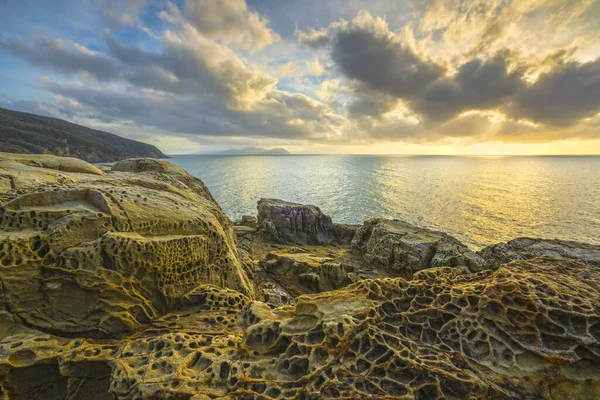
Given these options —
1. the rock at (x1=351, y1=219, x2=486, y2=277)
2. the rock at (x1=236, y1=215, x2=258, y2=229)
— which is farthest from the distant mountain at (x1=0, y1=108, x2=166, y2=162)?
the rock at (x1=351, y1=219, x2=486, y2=277)

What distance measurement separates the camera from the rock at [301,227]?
114ft

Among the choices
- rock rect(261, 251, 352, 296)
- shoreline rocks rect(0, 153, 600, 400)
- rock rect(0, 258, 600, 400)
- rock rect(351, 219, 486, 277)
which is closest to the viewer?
rock rect(0, 258, 600, 400)

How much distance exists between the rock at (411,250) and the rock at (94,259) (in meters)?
14.8

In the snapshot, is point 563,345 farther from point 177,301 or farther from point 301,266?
point 301,266

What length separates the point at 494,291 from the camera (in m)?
6.19

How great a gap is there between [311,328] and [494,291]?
4648 millimetres

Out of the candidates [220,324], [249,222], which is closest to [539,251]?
[220,324]

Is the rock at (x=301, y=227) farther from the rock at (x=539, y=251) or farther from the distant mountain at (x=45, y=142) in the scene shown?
the distant mountain at (x=45, y=142)

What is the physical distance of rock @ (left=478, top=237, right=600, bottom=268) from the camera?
40.7ft

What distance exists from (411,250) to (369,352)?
587 inches

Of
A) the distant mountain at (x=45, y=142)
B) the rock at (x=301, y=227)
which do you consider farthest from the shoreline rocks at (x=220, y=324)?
the distant mountain at (x=45, y=142)

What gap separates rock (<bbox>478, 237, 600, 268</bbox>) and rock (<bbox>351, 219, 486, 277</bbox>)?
0.88 metres

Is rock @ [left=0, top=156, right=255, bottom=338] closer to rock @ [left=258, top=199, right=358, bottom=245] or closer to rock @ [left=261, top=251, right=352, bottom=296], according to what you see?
rock @ [left=261, top=251, right=352, bottom=296]

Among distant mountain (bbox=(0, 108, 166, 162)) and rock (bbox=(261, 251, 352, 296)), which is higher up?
distant mountain (bbox=(0, 108, 166, 162))
